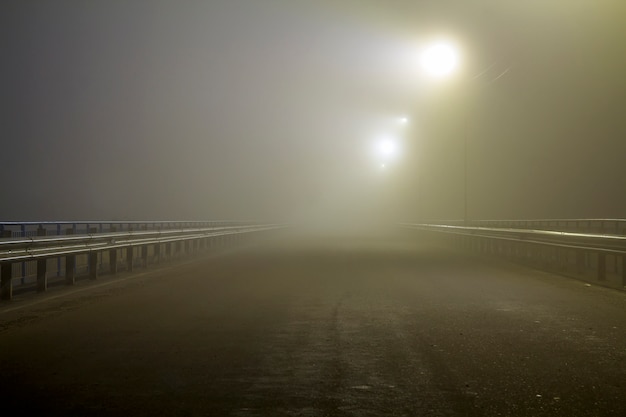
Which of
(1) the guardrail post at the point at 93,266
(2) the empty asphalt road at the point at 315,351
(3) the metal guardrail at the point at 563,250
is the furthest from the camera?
(1) the guardrail post at the point at 93,266

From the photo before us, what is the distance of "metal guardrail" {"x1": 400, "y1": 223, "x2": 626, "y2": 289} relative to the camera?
16156mm

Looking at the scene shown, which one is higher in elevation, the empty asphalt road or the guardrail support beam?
the guardrail support beam

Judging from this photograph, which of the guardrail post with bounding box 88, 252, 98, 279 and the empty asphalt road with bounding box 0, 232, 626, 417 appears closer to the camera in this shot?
the empty asphalt road with bounding box 0, 232, 626, 417

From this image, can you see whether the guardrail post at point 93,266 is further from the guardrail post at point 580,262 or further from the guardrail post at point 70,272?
the guardrail post at point 580,262

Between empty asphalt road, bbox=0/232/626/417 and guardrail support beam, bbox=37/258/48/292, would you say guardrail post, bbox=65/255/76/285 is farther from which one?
empty asphalt road, bbox=0/232/626/417

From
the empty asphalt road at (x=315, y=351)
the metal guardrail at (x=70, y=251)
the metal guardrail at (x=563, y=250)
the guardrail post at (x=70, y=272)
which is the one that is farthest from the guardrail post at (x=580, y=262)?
the guardrail post at (x=70, y=272)

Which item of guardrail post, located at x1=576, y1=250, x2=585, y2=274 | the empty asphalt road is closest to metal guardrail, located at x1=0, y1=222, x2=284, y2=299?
the empty asphalt road

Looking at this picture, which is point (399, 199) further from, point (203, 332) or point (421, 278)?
point (203, 332)

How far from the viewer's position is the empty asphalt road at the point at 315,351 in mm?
5562

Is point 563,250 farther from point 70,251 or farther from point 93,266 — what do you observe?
point 70,251

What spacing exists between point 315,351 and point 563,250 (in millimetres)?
14833

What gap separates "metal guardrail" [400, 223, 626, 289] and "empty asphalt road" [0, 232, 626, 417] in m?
2.13

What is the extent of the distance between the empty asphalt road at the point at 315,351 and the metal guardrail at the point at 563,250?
2.13 m

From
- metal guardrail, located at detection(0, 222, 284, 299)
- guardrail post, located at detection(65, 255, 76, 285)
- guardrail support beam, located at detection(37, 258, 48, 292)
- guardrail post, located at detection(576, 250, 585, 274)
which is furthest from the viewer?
guardrail post, located at detection(576, 250, 585, 274)
